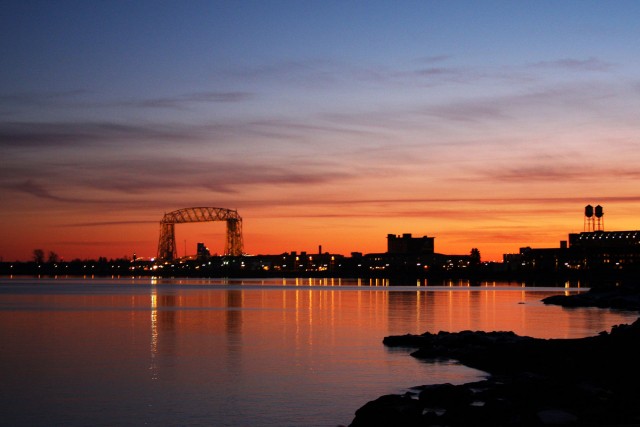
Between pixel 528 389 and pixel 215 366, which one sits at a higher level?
pixel 528 389

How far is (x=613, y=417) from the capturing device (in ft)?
49.0

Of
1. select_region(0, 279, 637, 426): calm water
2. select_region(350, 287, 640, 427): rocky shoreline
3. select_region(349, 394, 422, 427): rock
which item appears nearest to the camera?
select_region(349, 394, 422, 427): rock

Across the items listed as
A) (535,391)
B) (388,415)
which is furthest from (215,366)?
(388,415)

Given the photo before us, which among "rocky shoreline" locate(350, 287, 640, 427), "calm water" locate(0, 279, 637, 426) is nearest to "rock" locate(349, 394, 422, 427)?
"rocky shoreline" locate(350, 287, 640, 427)

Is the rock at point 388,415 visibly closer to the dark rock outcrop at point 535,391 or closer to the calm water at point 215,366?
the dark rock outcrop at point 535,391

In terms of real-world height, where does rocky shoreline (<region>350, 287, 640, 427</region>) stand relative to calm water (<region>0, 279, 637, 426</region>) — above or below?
above

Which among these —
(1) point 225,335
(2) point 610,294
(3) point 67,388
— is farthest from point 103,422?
(2) point 610,294

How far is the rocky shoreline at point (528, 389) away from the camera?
15594 mm

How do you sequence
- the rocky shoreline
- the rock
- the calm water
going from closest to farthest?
the rock < the rocky shoreline < the calm water

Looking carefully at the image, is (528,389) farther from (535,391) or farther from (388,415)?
(388,415)

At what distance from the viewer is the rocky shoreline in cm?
1559

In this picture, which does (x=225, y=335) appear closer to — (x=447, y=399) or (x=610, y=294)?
(x=447, y=399)

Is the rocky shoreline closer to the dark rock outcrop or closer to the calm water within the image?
the dark rock outcrop

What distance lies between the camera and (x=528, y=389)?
60.7ft
